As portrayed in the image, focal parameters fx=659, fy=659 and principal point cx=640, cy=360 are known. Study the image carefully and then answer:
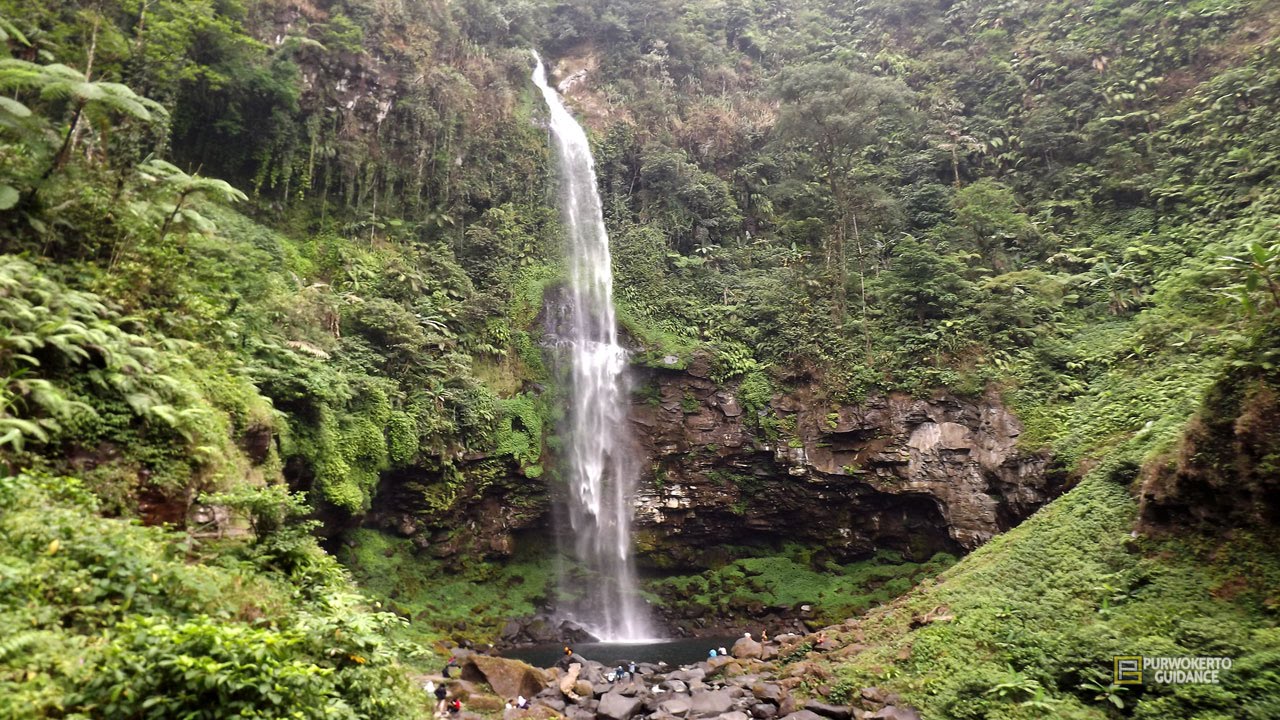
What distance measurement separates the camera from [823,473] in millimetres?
19844

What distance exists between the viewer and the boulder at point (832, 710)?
376 inches

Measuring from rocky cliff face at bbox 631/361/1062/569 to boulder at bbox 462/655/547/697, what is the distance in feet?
29.5

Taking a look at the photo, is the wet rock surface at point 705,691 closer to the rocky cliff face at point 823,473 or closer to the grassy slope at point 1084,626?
the grassy slope at point 1084,626

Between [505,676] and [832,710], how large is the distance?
5.89m

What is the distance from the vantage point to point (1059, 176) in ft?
77.5

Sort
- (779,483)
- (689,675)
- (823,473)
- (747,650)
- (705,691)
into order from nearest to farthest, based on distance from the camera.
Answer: (705,691) → (689,675) → (747,650) → (823,473) → (779,483)

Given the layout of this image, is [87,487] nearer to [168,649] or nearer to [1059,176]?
[168,649]

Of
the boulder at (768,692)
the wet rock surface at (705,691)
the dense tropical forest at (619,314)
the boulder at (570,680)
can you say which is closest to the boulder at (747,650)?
the wet rock surface at (705,691)

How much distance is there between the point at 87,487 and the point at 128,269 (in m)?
3.93

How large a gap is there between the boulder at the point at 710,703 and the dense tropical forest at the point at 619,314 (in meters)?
1.30

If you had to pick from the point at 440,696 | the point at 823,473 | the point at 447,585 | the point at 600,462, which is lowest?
the point at 440,696

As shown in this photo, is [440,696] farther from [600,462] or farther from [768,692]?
[600,462]

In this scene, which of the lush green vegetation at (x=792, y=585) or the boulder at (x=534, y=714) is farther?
the lush green vegetation at (x=792, y=585)

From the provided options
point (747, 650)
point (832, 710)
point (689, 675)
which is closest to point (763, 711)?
point (832, 710)
